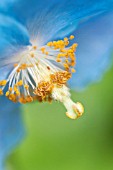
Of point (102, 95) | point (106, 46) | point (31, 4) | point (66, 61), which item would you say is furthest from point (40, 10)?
point (102, 95)

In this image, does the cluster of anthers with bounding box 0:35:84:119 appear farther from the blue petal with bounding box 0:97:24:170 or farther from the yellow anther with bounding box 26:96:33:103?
the blue petal with bounding box 0:97:24:170

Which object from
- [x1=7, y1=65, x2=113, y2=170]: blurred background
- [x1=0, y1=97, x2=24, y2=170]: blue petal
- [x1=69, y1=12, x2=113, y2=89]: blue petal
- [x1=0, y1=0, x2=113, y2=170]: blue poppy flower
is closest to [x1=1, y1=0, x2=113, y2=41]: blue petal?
[x1=0, y1=0, x2=113, y2=170]: blue poppy flower

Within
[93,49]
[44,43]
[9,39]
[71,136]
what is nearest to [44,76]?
[44,43]

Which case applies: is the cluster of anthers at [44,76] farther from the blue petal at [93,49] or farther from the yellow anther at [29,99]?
the blue petal at [93,49]

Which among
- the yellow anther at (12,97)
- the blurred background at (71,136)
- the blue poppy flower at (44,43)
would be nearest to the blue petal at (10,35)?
the blue poppy flower at (44,43)

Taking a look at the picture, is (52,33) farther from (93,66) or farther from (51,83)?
(93,66)

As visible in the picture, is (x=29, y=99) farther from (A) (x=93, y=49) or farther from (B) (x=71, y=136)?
(B) (x=71, y=136)
